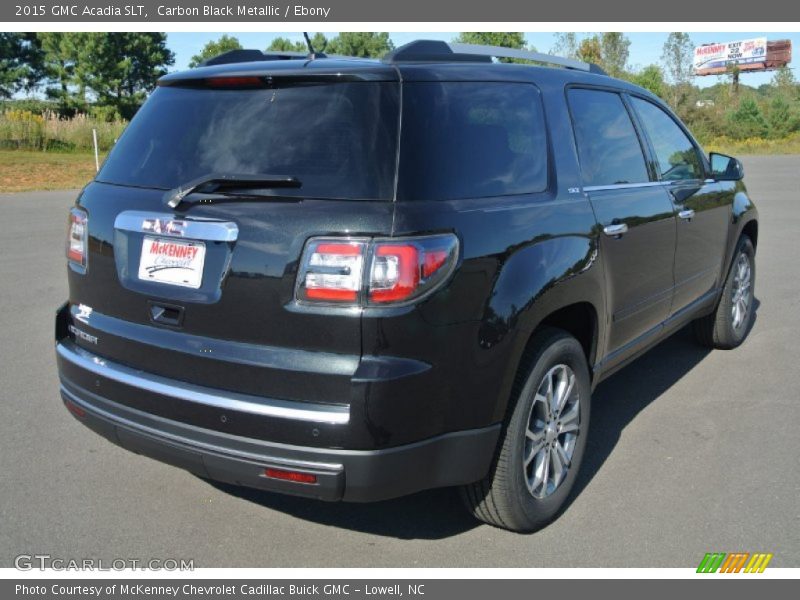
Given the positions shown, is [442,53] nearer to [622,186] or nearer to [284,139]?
[284,139]

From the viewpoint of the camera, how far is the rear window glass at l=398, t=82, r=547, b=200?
9.15 ft

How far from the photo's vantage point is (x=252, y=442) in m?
2.73

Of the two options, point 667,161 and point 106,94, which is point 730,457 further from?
point 106,94

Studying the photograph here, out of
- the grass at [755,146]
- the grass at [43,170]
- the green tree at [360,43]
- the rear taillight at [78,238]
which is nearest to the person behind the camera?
the rear taillight at [78,238]

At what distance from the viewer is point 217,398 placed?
2.79m

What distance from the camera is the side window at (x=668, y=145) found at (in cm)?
466

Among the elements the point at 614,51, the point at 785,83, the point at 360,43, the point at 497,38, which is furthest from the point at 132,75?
the point at 785,83

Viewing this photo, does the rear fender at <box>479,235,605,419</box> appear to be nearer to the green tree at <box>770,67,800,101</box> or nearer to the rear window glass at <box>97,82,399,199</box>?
the rear window glass at <box>97,82,399,199</box>

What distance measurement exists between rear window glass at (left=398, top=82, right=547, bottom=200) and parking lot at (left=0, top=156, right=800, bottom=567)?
4.78 ft

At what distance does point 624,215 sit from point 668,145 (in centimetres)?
124

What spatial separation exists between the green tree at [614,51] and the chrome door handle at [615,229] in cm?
5983

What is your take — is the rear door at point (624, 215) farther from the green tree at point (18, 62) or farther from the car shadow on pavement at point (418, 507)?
the green tree at point (18, 62)

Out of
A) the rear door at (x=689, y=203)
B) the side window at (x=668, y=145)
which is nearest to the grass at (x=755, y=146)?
the rear door at (x=689, y=203)

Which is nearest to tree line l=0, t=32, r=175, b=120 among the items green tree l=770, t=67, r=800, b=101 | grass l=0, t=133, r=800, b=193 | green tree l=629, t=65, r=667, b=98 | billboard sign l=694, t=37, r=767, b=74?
grass l=0, t=133, r=800, b=193
